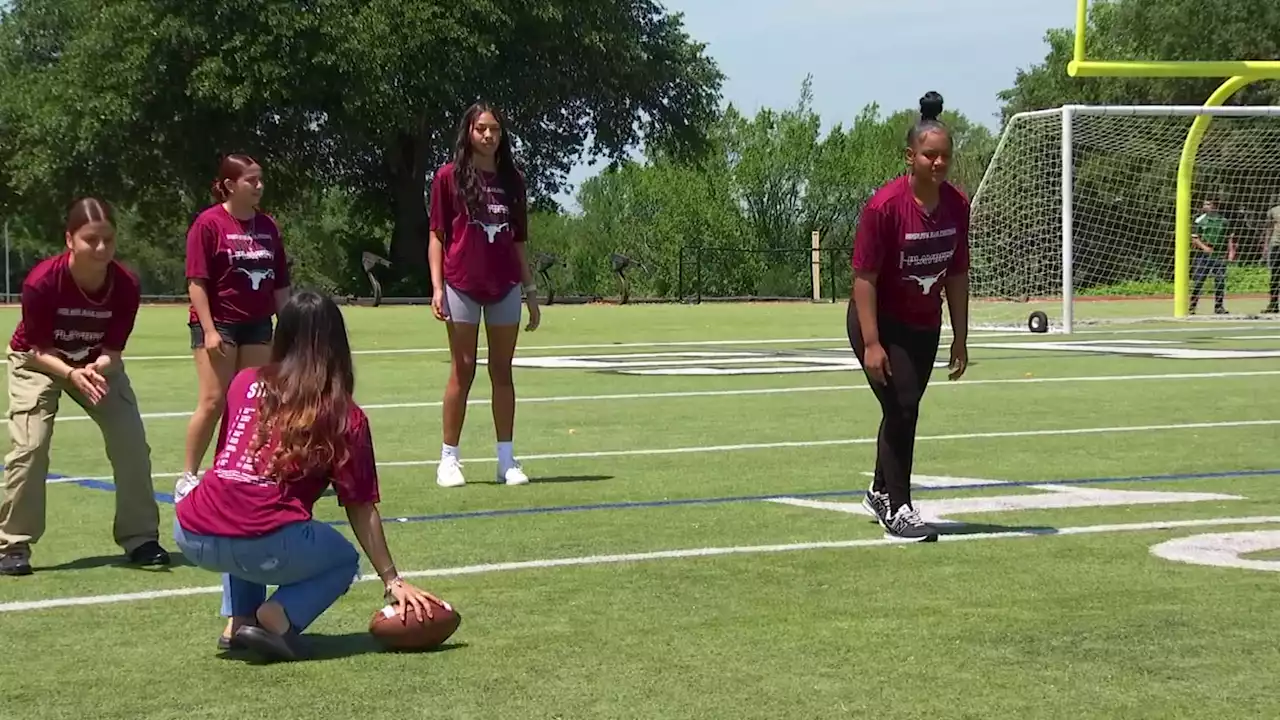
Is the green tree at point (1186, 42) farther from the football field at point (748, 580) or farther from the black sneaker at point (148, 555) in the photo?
the black sneaker at point (148, 555)

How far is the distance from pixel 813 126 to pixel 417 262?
21565 millimetres

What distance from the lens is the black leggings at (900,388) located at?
27.0ft

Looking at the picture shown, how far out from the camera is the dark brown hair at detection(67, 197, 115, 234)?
7.29 meters

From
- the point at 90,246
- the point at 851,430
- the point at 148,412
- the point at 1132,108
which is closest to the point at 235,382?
the point at 90,246

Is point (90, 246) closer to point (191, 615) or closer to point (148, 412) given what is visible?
point (191, 615)

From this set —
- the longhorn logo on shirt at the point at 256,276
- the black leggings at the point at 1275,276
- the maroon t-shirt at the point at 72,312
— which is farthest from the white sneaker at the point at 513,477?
the black leggings at the point at 1275,276

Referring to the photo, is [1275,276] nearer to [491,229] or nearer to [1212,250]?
[1212,250]

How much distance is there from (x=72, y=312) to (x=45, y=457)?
1.91 feet

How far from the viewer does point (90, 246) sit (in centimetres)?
726

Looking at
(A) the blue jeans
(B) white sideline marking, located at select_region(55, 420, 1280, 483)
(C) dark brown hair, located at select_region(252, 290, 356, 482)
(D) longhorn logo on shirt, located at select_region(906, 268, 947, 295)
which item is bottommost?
(B) white sideline marking, located at select_region(55, 420, 1280, 483)

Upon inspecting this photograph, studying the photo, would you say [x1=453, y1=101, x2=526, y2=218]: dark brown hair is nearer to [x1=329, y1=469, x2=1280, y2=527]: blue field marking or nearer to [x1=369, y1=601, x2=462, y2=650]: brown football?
[x1=329, y1=469, x2=1280, y2=527]: blue field marking

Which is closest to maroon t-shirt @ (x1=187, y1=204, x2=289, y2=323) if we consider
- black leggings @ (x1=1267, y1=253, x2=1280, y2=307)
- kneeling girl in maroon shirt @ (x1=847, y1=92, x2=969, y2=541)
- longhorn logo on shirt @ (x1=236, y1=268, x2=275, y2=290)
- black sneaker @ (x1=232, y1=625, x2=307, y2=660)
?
longhorn logo on shirt @ (x1=236, y1=268, x2=275, y2=290)

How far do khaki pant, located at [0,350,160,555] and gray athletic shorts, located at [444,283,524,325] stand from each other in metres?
2.77

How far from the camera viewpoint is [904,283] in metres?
8.26
